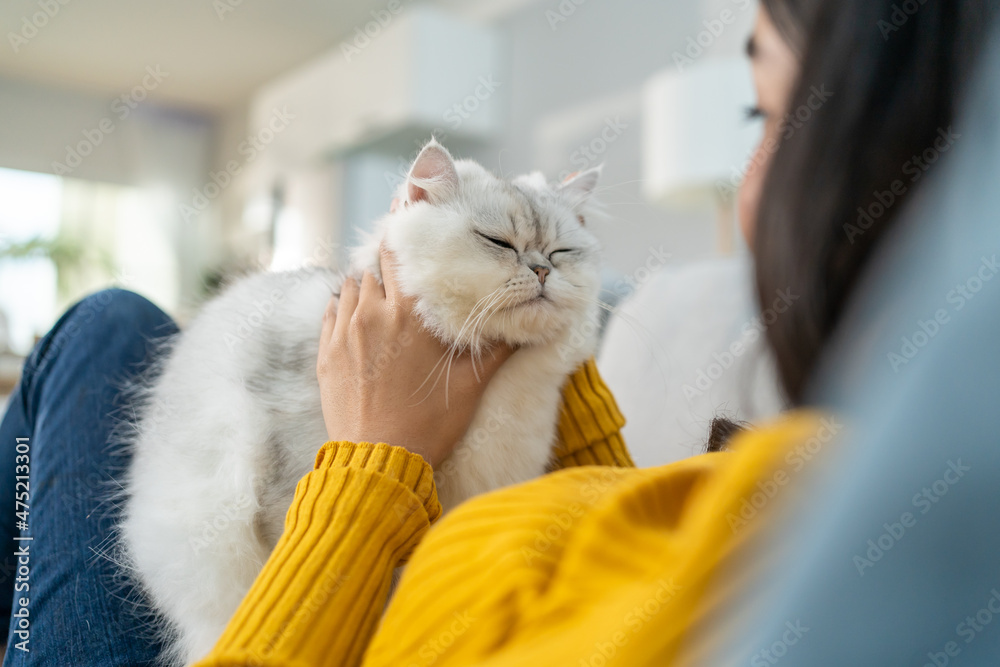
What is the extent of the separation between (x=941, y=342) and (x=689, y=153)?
2.24 m

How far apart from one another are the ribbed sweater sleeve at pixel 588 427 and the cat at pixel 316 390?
0.03 m

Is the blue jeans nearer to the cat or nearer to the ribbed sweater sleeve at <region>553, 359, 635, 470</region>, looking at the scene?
the cat

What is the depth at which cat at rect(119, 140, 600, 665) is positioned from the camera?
2.80 ft

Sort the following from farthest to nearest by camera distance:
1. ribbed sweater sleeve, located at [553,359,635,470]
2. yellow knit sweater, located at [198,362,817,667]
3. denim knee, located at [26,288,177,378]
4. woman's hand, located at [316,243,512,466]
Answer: denim knee, located at [26,288,177,378] → ribbed sweater sleeve, located at [553,359,635,470] → woman's hand, located at [316,243,512,466] → yellow knit sweater, located at [198,362,817,667]

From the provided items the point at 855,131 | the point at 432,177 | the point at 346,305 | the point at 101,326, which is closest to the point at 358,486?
the point at 346,305

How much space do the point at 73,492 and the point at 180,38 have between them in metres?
5.02

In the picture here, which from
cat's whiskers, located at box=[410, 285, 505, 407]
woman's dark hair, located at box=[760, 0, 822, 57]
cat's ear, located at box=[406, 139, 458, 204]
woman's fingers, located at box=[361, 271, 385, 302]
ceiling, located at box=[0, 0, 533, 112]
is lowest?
cat's whiskers, located at box=[410, 285, 505, 407]

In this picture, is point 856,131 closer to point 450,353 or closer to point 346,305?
point 450,353

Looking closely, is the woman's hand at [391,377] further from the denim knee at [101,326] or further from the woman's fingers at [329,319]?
the denim knee at [101,326]

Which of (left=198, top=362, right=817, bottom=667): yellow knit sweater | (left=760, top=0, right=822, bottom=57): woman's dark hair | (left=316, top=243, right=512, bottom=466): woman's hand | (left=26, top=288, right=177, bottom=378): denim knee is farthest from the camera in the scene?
(left=26, top=288, right=177, bottom=378): denim knee

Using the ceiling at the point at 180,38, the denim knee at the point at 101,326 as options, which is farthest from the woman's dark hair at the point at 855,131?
the ceiling at the point at 180,38

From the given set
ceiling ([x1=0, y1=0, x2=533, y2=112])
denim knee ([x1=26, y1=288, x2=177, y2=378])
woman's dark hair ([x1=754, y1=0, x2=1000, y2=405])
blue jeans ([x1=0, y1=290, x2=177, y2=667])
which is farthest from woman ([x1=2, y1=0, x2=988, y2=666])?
ceiling ([x1=0, y1=0, x2=533, y2=112])

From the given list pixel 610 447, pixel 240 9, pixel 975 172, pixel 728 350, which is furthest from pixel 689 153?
pixel 240 9

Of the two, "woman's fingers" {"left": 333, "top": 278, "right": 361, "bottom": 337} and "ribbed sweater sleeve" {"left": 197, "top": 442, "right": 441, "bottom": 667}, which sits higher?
"woman's fingers" {"left": 333, "top": 278, "right": 361, "bottom": 337}
